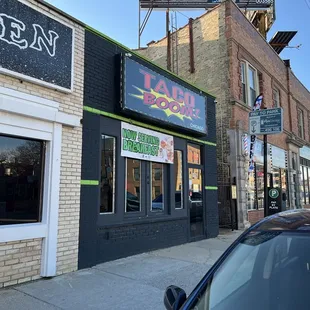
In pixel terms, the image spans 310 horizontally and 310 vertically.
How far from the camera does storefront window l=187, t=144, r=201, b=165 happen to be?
10.3 m

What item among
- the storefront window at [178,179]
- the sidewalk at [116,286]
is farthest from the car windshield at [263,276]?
the storefront window at [178,179]

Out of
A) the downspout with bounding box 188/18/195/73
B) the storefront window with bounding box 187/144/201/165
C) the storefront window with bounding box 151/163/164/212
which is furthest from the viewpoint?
the downspout with bounding box 188/18/195/73

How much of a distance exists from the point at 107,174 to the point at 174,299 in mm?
5158

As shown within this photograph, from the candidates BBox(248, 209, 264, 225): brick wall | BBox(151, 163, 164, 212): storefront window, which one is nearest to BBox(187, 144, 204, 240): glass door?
BBox(151, 163, 164, 212): storefront window

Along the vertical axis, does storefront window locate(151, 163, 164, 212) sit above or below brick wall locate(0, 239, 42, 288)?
above

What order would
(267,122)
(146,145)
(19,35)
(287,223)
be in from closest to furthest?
(287,223) < (19,35) < (146,145) < (267,122)

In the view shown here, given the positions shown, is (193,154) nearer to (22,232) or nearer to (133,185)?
(133,185)

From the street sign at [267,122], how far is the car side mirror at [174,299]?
27.5ft

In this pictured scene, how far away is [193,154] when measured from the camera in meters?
10.6

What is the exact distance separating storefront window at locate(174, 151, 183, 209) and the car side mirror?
6.99 m

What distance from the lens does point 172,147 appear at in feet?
31.0

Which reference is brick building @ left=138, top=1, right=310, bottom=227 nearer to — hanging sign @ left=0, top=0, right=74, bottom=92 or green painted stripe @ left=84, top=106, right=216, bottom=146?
green painted stripe @ left=84, top=106, right=216, bottom=146

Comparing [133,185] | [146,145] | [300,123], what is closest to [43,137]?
[133,185]

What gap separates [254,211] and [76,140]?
406 inches
